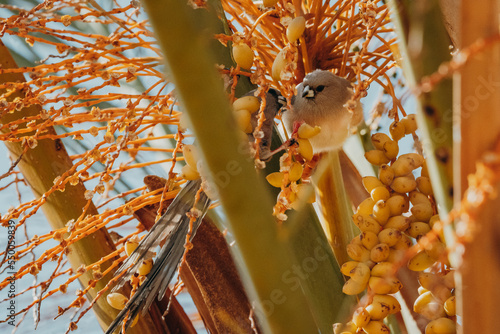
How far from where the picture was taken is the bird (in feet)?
2.19

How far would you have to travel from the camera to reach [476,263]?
346 mm

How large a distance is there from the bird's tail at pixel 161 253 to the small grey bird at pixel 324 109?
0.21 meters

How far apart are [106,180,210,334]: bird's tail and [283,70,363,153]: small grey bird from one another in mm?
214

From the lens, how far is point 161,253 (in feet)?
2.30

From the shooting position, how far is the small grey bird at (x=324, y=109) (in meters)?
0.83

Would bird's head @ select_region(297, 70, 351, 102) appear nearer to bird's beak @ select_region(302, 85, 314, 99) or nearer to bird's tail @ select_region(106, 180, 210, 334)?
bird's beak @ select_region(302, 85, 314, 99)

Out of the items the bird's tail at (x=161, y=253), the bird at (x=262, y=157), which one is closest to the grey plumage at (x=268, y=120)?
the bird at (x=262, y=157)

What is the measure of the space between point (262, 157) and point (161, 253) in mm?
193

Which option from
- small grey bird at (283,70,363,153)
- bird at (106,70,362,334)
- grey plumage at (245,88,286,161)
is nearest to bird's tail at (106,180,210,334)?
bird at (106,70,362,334)

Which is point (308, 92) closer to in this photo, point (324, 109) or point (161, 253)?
point (324, 109)

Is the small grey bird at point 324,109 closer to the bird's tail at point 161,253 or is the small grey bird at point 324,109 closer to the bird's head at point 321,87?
the bird's head at point 321,87

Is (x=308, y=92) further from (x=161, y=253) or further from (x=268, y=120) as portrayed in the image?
(x=161, y=253)

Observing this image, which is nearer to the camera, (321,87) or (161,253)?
(161,253)

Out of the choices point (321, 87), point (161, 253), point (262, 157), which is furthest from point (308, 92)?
point (161, 253)
